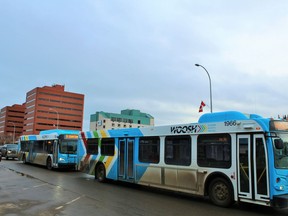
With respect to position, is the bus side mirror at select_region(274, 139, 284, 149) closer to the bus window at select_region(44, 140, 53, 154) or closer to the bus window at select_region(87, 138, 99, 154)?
the bus window at select_region(87, 138, 99, 154)

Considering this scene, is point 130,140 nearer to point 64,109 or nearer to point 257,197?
point 257,197

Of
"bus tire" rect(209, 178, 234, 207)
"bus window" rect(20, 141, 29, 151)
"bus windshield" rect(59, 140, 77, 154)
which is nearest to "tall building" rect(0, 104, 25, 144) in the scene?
"bus window" rect(20, 141, 29, 151)

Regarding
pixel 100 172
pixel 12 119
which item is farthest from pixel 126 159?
pixel 12 119

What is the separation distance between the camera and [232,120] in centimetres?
990

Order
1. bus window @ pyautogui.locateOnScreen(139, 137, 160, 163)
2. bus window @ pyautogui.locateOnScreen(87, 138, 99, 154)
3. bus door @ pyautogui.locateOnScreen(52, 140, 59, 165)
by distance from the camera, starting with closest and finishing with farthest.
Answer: bus window @ pyautogui.locateOnScreen(139, 137, 160, 163) → bus window @ pyautogui.locateOnScreen(87, 138, 99, 154) → bus door @ pyautogui.locateOnScreen(52, 140, 59, 165)

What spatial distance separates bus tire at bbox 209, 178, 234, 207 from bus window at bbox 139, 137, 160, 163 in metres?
2.98

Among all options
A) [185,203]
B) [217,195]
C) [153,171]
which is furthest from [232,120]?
[153,171]

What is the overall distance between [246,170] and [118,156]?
7260 millimetres

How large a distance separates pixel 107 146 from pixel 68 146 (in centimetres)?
752

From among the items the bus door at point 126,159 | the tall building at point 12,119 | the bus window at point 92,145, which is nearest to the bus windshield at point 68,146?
the bus window at point 92,145

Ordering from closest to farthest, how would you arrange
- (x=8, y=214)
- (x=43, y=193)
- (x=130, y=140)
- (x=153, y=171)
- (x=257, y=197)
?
(x=8, y=214), (x=257, y=197), (x=43, y=193), (x=153, y=171), (x=130, y=140)

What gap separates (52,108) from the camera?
148 metres

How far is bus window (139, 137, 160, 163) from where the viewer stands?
12.7 m

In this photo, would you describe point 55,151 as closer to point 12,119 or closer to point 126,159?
point 126,159
